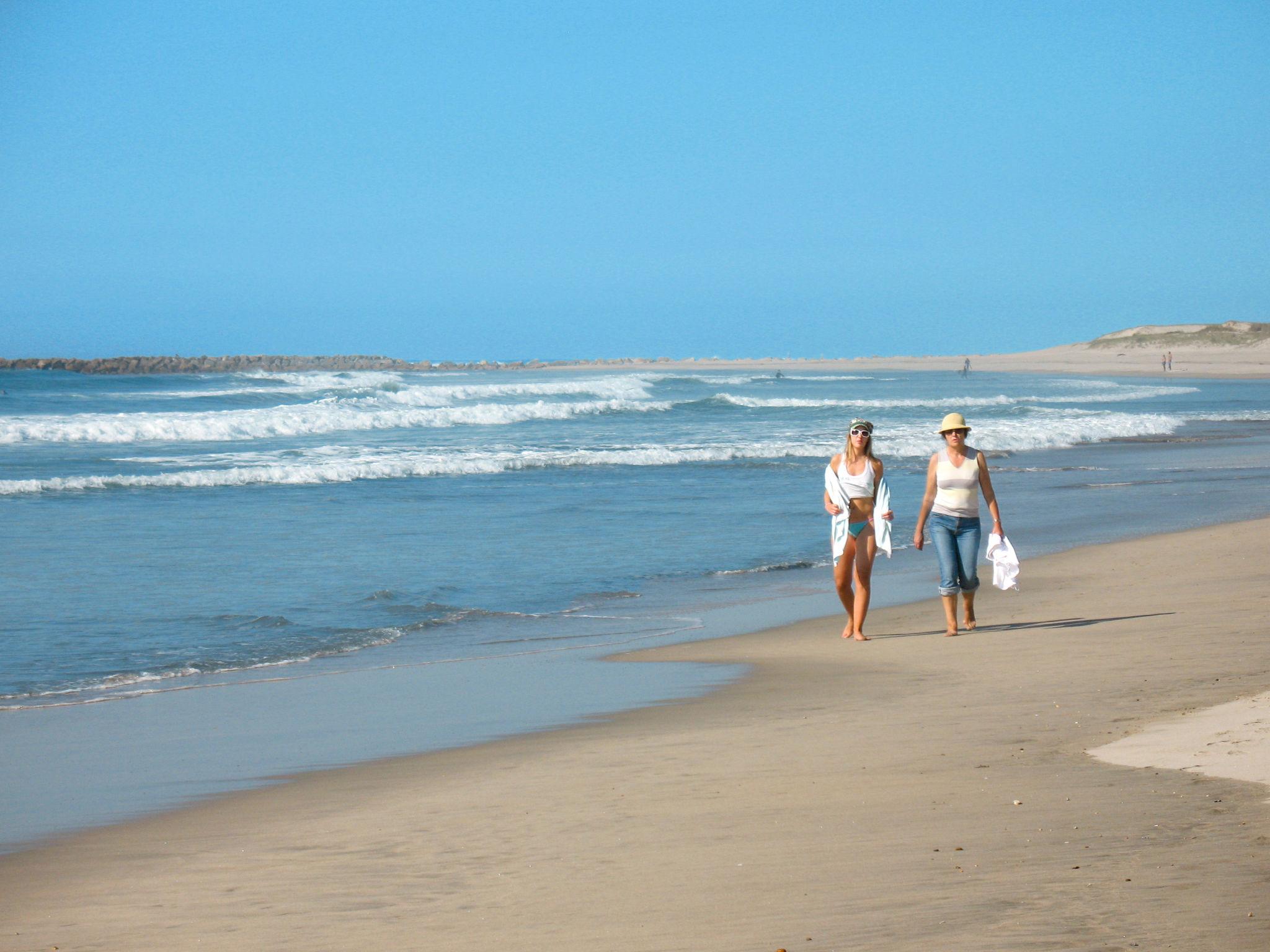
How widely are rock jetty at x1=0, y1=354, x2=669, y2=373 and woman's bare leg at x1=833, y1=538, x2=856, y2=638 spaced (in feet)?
348

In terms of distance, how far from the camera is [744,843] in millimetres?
4285

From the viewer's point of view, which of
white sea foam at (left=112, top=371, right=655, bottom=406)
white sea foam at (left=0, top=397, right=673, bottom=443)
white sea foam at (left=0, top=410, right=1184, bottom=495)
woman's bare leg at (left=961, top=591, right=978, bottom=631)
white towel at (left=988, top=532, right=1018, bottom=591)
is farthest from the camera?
white sea foam at (left=112, top=371, right=655, bottom=406)

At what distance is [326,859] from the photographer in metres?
4.42

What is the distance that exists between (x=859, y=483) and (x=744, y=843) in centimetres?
494

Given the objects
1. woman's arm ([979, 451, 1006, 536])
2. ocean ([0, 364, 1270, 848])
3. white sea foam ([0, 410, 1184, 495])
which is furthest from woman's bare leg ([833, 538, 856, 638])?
white sea foam ([0, 410, 1184, 495])

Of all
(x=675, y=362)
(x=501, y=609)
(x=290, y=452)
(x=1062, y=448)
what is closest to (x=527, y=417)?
(x=290, y=452)

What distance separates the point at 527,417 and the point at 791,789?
3907 cm

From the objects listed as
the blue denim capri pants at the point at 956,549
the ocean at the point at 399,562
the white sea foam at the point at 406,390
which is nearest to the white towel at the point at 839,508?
the blue denim capri pants at the point at 956,549

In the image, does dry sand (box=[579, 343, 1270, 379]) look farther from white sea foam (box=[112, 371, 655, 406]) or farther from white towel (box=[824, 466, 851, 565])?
white towel (box=[824, 466, 851, 565])

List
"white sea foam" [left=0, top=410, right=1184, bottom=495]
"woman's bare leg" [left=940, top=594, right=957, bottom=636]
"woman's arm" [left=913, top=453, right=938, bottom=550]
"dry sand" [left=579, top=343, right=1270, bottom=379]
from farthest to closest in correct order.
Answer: "dry sand" [left=579, top=343, right=1270, bottom=379], "white sea foam" [left=0, top=410, right=1184, bottom=495], "woman's arm" [left=913, top=453, right=938, bottom=550], "woman's bare leg" [left=940, top=594, right=957, bottom=636]

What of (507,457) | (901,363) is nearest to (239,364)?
(901,363)

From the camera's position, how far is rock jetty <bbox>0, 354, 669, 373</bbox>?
113688 mm

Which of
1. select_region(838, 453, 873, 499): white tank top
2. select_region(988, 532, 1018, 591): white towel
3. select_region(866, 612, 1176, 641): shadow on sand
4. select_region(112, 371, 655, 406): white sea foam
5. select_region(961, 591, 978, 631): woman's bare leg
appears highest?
select_region(112, 371, 655, 406): white sea foam

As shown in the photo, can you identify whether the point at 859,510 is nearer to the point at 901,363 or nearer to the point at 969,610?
the point at 969,610
